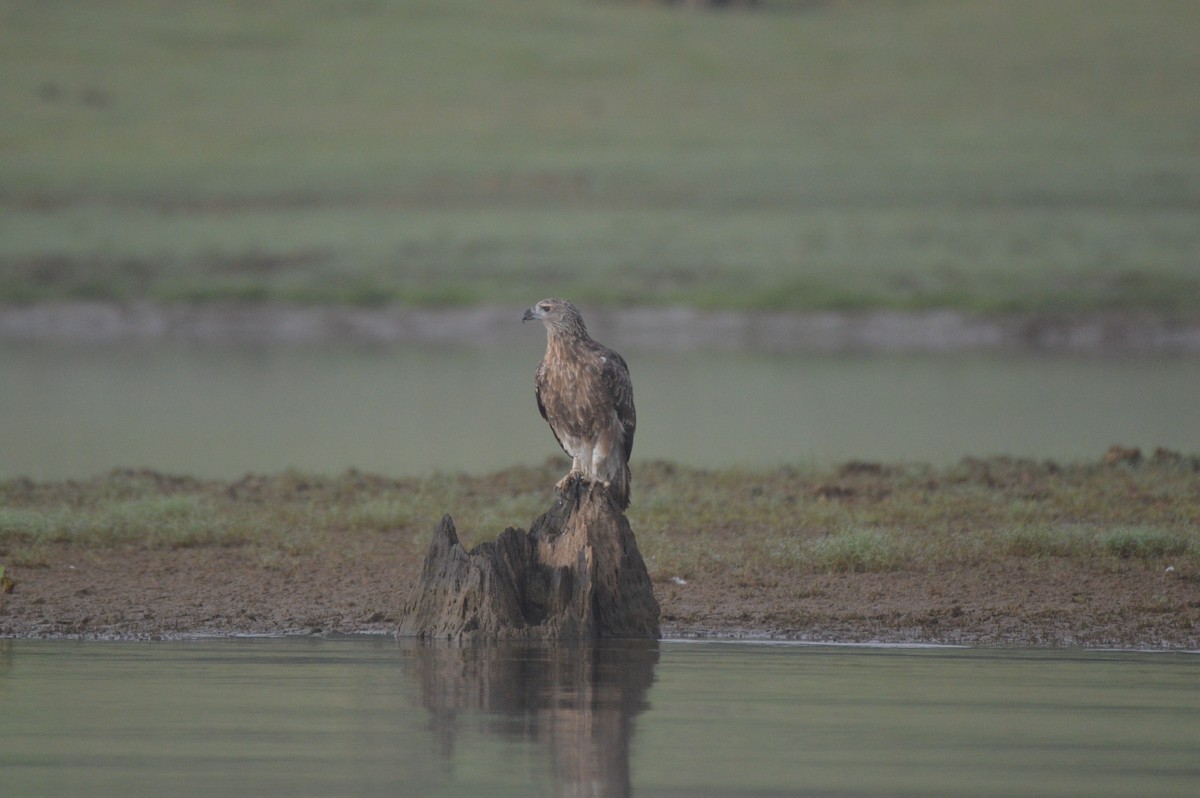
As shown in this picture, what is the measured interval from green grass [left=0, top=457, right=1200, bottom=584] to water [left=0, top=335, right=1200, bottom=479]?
2159 millimetres

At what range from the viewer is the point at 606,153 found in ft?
222

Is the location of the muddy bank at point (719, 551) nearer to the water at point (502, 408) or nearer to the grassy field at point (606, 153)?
the water at point (502, 408)

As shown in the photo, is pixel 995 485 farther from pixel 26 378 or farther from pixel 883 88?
pixel 883 88

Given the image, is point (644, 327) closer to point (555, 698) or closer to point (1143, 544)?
point (1143, 544)

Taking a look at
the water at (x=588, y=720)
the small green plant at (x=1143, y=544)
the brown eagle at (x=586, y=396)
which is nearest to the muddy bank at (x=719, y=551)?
the small green plant at (x=1143, y=544)

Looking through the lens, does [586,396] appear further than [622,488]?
No

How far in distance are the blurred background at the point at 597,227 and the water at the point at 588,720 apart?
912 centimetres

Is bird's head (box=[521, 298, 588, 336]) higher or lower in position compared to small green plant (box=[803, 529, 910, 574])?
higher

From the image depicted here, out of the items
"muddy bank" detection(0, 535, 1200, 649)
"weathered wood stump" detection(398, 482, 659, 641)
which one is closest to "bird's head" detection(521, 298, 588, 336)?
"weathered wood stump" detection(398, 482, 659, 641)

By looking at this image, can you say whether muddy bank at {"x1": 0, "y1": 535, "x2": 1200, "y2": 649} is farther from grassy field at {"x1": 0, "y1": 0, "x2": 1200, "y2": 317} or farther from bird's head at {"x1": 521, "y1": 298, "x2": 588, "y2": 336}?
grassy field at {"x1": 0, "y1": 0, "x2": 1200, "y2": 317}

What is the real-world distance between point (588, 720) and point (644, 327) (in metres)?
35.5

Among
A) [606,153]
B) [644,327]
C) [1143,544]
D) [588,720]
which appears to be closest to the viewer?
[588,720]

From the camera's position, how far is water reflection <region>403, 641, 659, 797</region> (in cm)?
884

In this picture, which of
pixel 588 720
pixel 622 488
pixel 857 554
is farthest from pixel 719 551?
pixel 588 720
